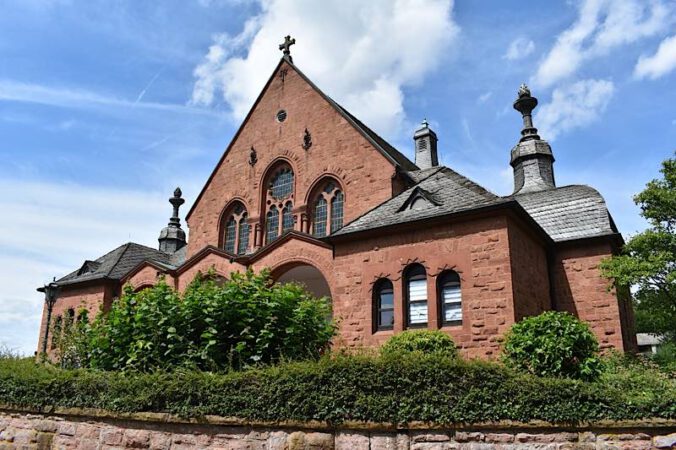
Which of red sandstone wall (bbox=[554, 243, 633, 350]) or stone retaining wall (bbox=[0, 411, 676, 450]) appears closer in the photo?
stone retaining wall (bbox=[0, 411, 676, 450])

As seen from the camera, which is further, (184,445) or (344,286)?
(344,286)

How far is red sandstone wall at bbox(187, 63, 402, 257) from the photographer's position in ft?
67.3

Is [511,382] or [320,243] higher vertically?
[320,243]

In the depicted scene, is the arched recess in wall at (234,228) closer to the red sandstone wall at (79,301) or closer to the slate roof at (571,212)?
the red sandstone wall at (79,301)

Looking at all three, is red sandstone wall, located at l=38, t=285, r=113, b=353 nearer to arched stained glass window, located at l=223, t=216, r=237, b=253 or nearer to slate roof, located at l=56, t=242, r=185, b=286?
slate roof, located at l=56, t=242, r=185, b=286

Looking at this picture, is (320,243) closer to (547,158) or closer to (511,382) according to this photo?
(511,382)

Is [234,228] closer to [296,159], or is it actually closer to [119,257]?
[296,159]

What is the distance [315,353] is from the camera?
35.8 ft

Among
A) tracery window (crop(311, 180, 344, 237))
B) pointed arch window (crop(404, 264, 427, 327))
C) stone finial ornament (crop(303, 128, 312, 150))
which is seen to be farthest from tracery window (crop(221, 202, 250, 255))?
pointed arch window (crop(404, 264, 427, 327))

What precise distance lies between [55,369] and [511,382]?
31.6ft

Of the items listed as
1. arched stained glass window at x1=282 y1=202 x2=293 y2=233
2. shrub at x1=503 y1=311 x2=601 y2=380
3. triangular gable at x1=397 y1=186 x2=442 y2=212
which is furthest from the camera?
arched stained glass window at x1=282 y1=202 x2=293 y2=233

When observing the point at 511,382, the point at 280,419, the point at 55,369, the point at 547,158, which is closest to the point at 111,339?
the point at 55,369

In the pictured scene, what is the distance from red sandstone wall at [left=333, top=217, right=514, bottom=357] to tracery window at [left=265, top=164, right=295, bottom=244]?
22.1ft

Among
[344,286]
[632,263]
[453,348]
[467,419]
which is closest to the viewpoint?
[467,419]
